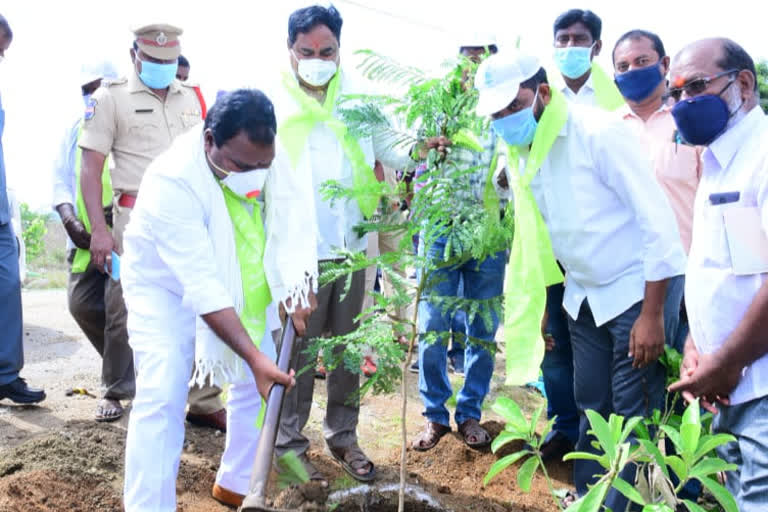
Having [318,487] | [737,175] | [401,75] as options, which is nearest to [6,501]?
[318,487]

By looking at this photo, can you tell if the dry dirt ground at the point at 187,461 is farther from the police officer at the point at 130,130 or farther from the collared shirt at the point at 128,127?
the collared shirt at the point at 128,127

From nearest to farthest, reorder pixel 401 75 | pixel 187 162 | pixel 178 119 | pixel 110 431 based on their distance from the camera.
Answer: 1. pixel 401 75
2. pixel 187 162
3. pixel 110 431
4. pixel 178 119

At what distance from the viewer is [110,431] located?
3.79m

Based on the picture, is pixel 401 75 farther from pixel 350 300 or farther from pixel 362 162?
pixel 350 300

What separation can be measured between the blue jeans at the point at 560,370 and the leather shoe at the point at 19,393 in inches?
116

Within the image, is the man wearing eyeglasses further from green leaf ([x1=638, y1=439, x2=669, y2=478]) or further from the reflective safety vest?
the reflective safety vest

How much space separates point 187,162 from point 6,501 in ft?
4.88

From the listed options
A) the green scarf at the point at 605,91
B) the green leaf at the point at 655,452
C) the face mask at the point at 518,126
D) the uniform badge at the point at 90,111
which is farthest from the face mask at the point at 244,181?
the green scarf at the point at 605,91

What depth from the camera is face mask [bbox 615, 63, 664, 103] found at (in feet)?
11.2

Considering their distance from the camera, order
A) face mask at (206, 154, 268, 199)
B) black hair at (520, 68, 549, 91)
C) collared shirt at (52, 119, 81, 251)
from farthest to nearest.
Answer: collared shirt at (52, 119, 81, 251) → face mask at (206, 154, 268, 199) → black hair at (520, 68, 549, 91)

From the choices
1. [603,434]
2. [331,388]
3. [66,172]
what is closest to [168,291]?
[331,388]

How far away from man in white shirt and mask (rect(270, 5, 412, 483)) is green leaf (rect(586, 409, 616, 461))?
4.76 ft

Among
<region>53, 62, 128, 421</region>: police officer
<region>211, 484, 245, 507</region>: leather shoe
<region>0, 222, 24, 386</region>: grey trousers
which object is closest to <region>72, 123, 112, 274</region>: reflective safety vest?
<region>53, 62, 128, 421</region>: police officer

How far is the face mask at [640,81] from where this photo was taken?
3.43 metres
